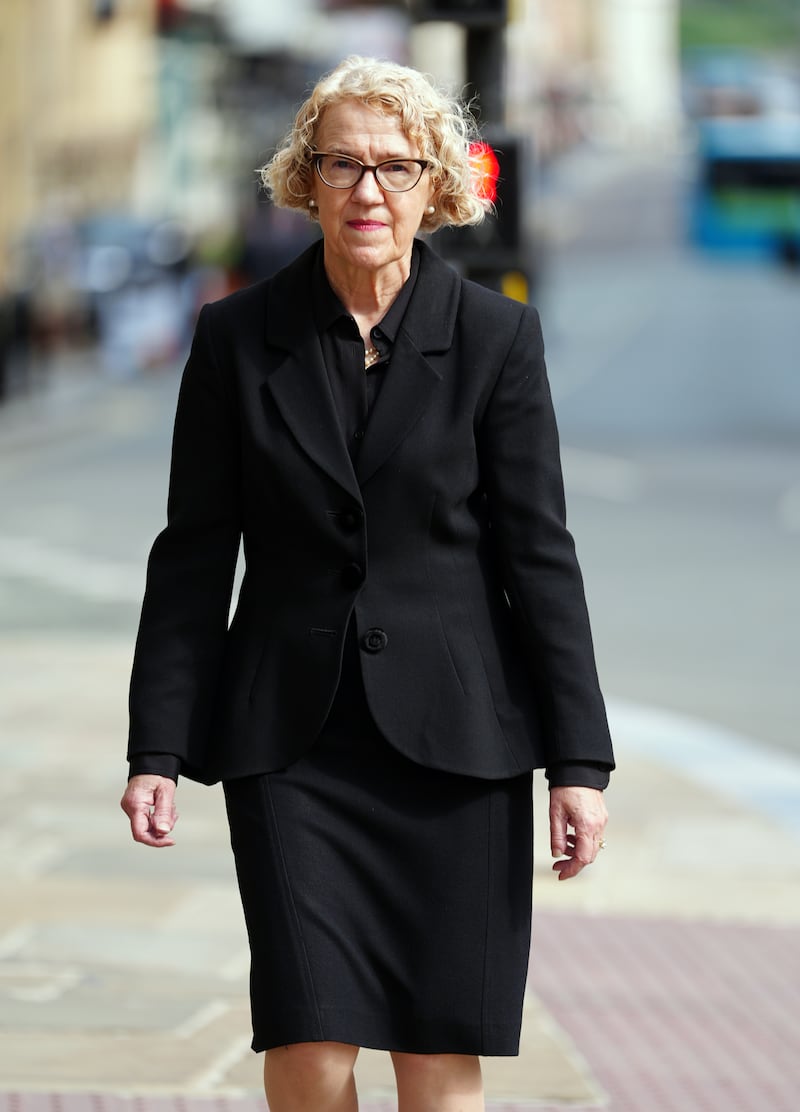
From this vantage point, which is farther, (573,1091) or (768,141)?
(768,141)

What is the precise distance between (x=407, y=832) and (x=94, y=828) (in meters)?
4.04

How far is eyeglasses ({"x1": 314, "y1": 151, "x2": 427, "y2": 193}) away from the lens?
10.2ft

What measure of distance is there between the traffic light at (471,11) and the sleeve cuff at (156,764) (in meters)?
5.00

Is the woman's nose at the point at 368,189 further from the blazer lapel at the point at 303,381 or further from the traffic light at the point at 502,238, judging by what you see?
the traffic light at the point at 502,238

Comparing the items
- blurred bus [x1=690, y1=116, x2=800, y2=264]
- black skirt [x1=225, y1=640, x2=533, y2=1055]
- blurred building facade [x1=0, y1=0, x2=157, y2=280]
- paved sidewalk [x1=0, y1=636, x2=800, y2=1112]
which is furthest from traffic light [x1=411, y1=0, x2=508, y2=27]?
blurred bus [x1=690, y1=116, x2=800, y2=264]

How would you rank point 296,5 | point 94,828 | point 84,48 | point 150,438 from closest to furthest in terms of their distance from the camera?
point 94,828, point 150,438, point 84,48, point 296,5

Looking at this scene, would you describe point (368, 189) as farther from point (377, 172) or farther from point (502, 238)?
point (502, 238)

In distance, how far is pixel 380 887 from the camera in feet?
10.2

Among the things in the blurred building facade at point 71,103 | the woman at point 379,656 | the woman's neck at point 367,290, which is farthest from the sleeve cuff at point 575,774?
the blurred building facade at point 71,103

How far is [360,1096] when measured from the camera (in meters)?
4.45

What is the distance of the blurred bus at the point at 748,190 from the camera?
42.9 m

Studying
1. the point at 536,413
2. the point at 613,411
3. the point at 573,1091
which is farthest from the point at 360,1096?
the point at 613,411

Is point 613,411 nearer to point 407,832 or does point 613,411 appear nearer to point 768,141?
point 768,141

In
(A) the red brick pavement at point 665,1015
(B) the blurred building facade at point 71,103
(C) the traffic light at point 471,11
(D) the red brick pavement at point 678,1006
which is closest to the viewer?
(A) the red brick pavement at point 665,1015
